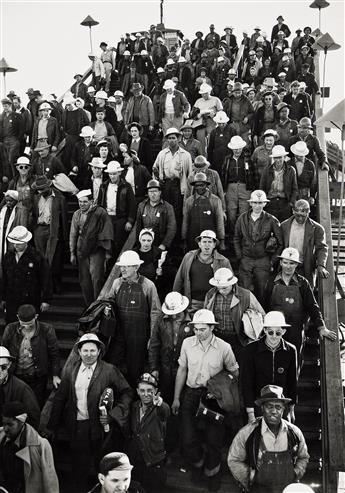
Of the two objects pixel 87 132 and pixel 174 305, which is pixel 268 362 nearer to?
pixel 174 305

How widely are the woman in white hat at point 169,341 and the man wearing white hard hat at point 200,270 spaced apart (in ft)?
2.13

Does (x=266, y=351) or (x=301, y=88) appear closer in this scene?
(x=266, y=351)

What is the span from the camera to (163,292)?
28.1 feet

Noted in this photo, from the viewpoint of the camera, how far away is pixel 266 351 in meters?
6.05

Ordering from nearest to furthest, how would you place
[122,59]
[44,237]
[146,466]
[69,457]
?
[146,466] < [69,457] < [44,237] < [122,59]

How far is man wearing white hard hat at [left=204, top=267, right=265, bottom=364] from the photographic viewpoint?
22.2 ft

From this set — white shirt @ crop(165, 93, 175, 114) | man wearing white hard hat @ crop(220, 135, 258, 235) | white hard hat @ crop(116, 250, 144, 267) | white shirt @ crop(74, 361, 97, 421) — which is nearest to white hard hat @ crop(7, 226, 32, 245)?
white hard hat @ crop(116, 250, 144, 267)

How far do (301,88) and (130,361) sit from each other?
8.55m


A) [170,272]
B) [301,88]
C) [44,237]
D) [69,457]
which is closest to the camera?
[69,457]

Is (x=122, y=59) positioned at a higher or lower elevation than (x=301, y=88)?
higher

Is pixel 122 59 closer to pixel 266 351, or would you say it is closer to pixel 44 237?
pixel 44 237

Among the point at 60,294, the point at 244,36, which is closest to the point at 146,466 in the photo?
the point at 60,294

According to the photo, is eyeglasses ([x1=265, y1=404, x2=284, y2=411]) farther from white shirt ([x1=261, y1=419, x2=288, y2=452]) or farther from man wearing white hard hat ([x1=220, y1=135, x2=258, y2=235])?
man wearing white hard hat ([x1=220, y1=135, x2=258, y2=235])

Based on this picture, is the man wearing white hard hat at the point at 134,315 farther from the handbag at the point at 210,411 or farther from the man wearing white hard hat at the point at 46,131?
the man wearing white hard hat at the point at 46,131
